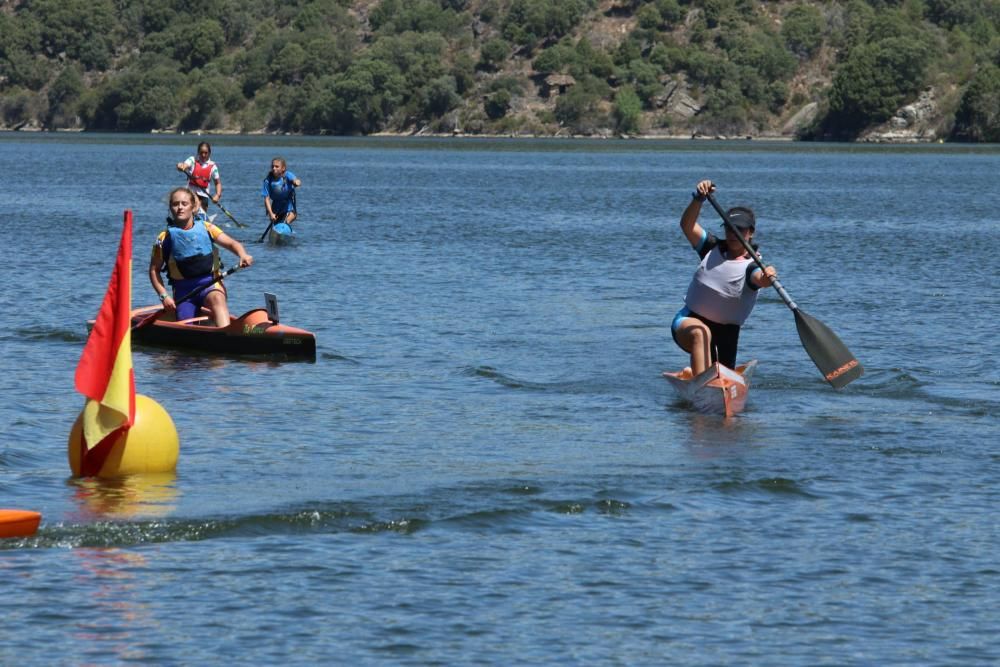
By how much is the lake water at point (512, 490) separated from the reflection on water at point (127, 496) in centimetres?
3

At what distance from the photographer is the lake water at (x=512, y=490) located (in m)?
9.82

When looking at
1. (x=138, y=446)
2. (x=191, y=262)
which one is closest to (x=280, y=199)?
(x=191, y=262)

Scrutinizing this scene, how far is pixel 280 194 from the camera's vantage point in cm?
3559

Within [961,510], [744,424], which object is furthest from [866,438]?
[961,510]

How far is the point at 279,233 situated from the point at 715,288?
21.2 m

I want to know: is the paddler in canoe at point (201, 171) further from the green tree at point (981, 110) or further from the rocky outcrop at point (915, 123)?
the rocky outcrop at point (915, 123)

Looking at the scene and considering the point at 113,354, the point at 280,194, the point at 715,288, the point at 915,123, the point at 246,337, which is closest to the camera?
the point at 113,354

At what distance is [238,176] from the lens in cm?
8119

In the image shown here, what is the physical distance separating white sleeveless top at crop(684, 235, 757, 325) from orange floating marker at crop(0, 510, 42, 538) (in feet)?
21.4

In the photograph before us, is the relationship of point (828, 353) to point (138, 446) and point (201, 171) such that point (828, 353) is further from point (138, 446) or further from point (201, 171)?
point (201, 171)

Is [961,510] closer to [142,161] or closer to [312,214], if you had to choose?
[312,214]

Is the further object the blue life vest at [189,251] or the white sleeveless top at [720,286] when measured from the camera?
the blue life vest at [189,251]

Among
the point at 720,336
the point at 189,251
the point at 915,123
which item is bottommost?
the point at 915,123

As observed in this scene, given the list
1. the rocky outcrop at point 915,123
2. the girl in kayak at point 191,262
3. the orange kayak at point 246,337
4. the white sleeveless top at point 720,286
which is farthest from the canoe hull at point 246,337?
the rocky outcrop at point 915,123
